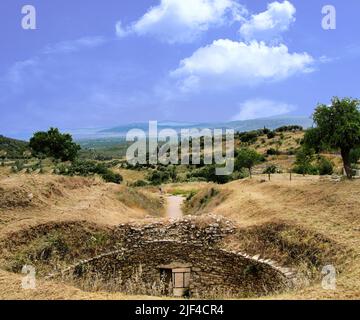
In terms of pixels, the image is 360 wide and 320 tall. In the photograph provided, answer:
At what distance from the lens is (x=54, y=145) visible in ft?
185

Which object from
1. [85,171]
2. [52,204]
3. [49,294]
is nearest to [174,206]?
[85,171]

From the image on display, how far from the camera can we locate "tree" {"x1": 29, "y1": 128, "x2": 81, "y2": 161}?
55.8 m

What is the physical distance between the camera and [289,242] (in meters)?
14.7

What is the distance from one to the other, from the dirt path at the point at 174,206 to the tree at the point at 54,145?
942 inches

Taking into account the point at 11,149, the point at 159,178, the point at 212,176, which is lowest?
the point at 159,178

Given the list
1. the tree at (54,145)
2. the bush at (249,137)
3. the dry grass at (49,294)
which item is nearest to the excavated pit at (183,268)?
the dry grass at (49,294)

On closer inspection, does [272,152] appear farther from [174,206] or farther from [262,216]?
[262,216]

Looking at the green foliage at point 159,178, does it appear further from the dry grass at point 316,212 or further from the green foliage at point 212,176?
the dry grass at point 316,212

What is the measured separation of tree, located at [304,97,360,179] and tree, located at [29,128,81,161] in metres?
39.2

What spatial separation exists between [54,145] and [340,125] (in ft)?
137

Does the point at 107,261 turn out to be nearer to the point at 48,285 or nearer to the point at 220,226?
the point at 220,226

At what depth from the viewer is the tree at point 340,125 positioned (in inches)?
827

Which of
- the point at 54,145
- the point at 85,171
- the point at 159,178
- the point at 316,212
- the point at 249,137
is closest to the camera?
the point at 316,212

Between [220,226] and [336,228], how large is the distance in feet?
17.0
